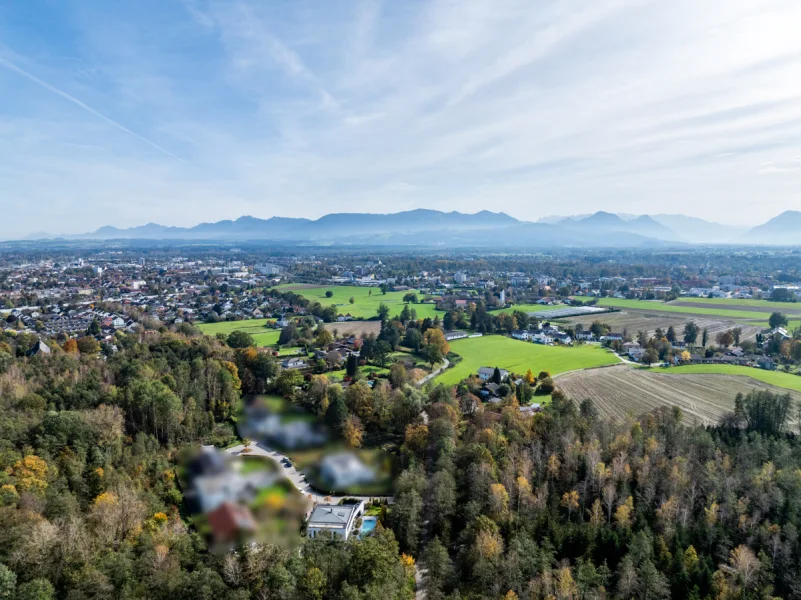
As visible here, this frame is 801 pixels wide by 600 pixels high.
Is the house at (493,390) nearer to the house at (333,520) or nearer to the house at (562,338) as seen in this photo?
the house at (333,520)

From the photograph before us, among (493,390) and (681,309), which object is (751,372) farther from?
(681,309)

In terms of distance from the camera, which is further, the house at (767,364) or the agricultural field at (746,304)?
the agricultural field at (746,304)

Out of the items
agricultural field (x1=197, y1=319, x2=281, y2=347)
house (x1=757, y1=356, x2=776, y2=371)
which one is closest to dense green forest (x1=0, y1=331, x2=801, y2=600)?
house (x1=757, y1=356, x2=776, y2=371)

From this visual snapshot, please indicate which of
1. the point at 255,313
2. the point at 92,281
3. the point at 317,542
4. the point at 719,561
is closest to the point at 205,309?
the point at 255,313

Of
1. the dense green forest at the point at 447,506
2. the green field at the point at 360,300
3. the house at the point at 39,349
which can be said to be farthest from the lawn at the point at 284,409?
the green field at the point at 360,300

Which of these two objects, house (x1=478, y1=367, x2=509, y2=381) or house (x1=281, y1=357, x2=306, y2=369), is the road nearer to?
house (x1=281, y1=357, x2=306, y2=369)

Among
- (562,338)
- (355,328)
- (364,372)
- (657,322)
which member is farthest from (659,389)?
(355,328)

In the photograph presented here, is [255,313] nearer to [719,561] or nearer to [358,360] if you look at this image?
[358,360]
